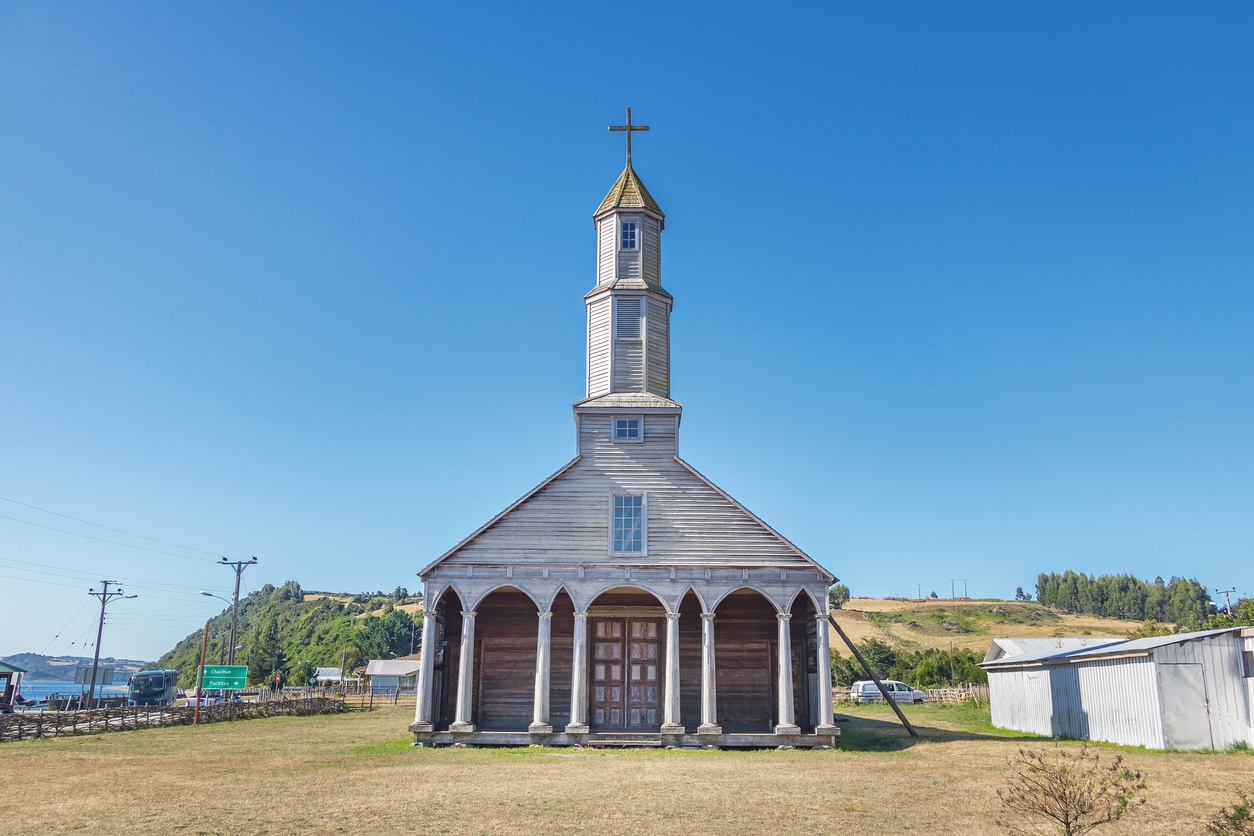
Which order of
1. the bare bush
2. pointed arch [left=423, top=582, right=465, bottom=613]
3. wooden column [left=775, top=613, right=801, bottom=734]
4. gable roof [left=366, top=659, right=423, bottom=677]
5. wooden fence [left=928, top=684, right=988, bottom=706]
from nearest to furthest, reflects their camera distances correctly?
1. the bare bush
2. wooden column [left=775, top=613, right=801, bottom=734]
3. pointed arch [left=423, top=582, right=465, bottom=613]
4. wooden fence [left=928, top=684, right=988, bottom=706]
5. gable roof [left=366, top=659, right=423, bottom=677]

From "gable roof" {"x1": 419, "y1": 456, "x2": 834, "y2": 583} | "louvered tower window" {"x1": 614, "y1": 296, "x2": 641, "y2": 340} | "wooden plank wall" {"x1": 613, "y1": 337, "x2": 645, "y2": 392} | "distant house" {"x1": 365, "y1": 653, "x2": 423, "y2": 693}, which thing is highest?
"louvered tower window" {"x1": 614, "y1": 296, "x2": 641, "y2": 340}

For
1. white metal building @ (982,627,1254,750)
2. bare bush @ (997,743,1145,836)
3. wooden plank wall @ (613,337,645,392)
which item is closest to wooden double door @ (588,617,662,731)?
wooden plank wall @ (613,337,645,392)

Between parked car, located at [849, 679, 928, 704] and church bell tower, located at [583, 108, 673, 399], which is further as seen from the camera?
parked car, located at [849, 679, 928, 704]

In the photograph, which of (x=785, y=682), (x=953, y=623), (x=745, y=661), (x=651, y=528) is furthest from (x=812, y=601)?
(x=953, y=623)

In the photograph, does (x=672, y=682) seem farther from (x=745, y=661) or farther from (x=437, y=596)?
(x=437, y=596)

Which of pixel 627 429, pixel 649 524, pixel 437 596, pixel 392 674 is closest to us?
pixel 437 596

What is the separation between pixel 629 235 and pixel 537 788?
20510 mm

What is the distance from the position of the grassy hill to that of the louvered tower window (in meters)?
76.6

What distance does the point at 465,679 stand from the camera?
2608 centimetres

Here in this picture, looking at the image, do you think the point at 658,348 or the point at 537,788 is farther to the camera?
the point at 658,348

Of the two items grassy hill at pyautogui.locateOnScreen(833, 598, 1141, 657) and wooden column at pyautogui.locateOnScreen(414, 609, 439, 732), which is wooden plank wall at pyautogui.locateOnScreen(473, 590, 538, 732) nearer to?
wooden column at pyautogui.locateOnScreen(414, 609, 439, 732)

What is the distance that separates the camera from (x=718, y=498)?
1082 inches

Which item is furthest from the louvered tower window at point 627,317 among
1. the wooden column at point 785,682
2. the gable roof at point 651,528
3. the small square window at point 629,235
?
the wooden column at point 785,682

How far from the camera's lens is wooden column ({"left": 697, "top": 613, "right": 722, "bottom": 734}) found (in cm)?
2544
